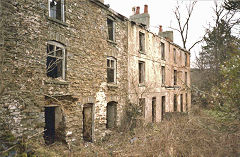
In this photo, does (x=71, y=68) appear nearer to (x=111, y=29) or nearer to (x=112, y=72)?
(x=112, y=72)

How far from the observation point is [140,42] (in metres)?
14.3

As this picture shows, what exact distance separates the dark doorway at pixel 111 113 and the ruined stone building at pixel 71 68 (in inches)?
0.9

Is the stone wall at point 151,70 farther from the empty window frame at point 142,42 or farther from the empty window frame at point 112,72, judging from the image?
the empty window frame at point 112,72

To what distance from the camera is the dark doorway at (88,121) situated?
9.56m

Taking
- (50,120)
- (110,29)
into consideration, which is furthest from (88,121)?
(110,29)

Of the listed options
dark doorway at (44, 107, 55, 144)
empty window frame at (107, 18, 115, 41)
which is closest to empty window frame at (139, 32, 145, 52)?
empty window frame at (107, 18, 115, 41)

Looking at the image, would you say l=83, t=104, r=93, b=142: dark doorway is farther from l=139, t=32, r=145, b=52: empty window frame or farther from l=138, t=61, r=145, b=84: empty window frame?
l=139, t=32, r=145, b=52: empty window frame

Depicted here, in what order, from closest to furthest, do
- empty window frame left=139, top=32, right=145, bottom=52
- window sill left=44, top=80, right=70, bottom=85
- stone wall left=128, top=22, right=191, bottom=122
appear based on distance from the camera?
window sill left=44, top=80, right=70, bottom=85 → stone wall left=128, top=22, right=191, bottom=122 → empty window frame left=139, top=32, right=145, bottom=52

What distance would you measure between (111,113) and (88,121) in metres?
2.03

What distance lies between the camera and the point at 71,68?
8281 mm

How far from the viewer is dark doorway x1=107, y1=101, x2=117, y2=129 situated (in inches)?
441

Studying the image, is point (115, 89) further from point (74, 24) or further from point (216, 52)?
point (216, 52)

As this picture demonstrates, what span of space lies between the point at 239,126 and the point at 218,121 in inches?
27.3

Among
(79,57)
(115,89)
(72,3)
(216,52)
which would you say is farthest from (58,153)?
(216,52)
